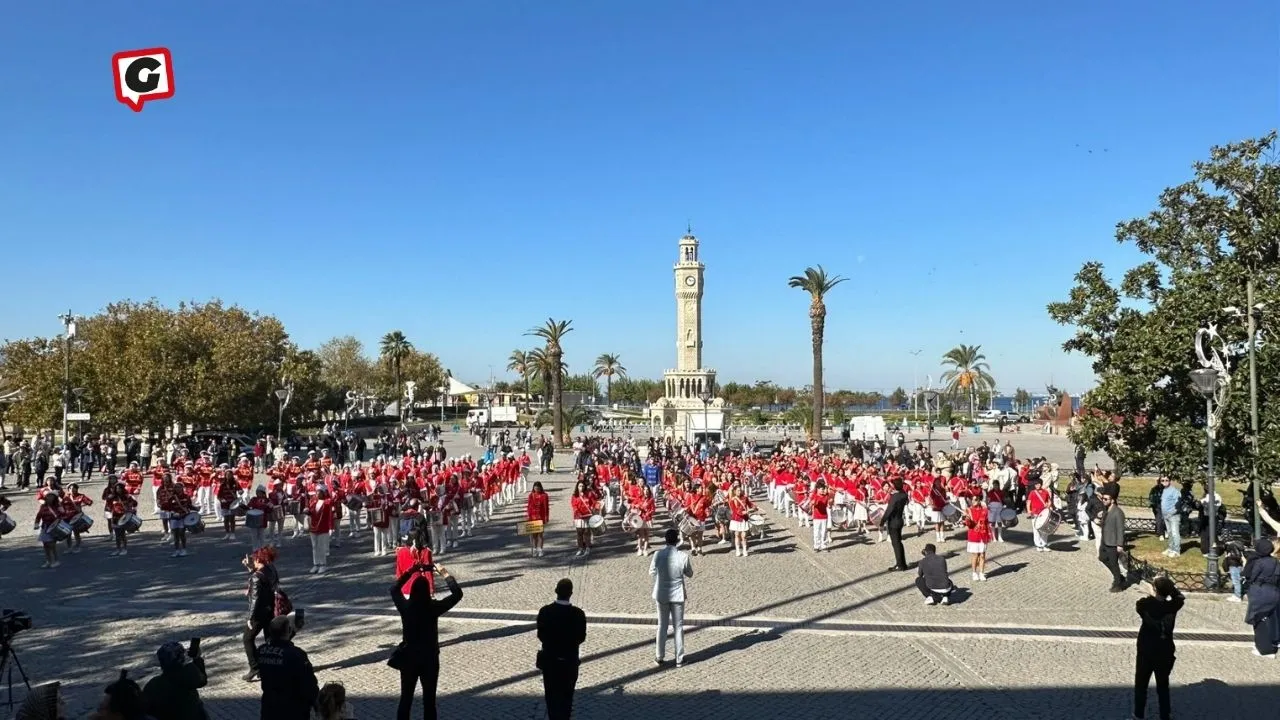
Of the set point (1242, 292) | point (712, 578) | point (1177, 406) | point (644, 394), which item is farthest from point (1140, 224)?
point (644, 394)

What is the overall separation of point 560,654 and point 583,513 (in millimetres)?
10394

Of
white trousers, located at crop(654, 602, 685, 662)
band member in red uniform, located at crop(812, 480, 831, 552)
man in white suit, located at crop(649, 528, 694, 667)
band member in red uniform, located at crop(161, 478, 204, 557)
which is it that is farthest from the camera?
band member in red uniform, located at crop(812, 480, 831, 552)

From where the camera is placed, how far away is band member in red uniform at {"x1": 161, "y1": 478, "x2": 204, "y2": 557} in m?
17.8

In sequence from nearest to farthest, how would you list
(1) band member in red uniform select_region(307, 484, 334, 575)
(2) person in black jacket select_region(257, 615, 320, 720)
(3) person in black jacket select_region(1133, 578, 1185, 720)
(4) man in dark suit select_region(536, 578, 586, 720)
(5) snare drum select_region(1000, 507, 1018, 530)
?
(2) person in black jacket select_region(257, 615, 320, 720) < (4) man in dark suit select_region(536, 578, 586, 720) < (3) person in black jacket select_region(1133, 578, 1185, 720) < (1) band member in red uniform select_region(307, 484, 334, 575) < (5) snare drum select_region(1000, 507, 1018, 530)

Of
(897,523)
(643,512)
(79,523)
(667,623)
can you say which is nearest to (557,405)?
(643,512)

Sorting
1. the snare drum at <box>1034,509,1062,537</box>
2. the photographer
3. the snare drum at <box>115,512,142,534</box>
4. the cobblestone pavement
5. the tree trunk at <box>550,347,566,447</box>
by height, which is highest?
the tree trunk at <box>550,347,566,447</box>

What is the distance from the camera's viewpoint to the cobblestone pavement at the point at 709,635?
30.3 feet

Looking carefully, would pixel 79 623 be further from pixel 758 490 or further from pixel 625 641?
pixel 758 490

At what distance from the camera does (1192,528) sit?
19906mm

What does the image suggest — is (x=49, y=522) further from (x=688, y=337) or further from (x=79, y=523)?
(x=688, y=337)

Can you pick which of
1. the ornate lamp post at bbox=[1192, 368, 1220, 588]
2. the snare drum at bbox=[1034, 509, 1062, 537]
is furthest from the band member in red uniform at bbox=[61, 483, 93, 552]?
the ornate lamp post at bbox=[1192, 368, 1220, 588]

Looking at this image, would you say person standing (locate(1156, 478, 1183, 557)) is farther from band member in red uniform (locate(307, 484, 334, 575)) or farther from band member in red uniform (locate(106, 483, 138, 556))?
band member in red uniform (locate(106, 483, 138, 556))

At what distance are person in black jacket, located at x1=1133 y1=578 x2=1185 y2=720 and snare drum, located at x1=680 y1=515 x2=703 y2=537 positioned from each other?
10155mm

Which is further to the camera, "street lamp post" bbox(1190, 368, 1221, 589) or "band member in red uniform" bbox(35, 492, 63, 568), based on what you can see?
A: "band member in red uniform" bbox(35, 492, 63, 568)
